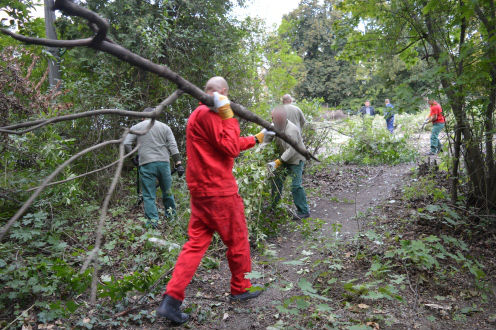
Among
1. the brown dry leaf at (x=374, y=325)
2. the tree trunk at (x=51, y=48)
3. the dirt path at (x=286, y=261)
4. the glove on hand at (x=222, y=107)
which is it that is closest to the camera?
the brown dry leaf at (x=374, y=325)

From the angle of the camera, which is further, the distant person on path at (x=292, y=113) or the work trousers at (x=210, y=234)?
the distant person on path at (x=292, y=113)

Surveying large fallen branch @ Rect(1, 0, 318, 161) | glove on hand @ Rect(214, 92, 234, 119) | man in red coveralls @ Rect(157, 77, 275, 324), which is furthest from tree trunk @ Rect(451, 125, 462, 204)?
large fallen branch @ Rect(1, 0, 318, 161)

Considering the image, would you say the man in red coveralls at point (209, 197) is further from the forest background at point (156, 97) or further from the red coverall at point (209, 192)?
the forest background at point (156, 97)

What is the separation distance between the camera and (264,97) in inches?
366

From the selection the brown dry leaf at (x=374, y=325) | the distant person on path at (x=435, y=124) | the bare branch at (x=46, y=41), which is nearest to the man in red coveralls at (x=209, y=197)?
the brown dry leaf at (x=374, y=325)

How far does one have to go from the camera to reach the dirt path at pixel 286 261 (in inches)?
119

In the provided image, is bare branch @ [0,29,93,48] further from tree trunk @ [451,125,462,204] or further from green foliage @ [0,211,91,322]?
tree trunk @ [451,125,462,204]

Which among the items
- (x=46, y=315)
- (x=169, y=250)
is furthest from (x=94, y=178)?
(x=46, y=315)

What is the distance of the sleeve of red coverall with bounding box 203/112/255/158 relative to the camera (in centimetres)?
292

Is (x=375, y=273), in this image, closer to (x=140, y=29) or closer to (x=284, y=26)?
(x=140, y=29)

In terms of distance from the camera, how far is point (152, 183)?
538 centimetres

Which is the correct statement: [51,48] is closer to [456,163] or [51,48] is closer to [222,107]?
[222,107]

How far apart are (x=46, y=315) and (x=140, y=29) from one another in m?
6.30

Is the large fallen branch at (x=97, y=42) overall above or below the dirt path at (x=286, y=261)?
above
